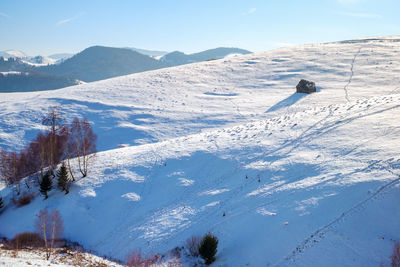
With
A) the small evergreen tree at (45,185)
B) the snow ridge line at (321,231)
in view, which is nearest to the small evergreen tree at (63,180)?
the small evergreen tree at (45,185)

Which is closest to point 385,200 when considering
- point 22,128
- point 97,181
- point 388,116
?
point 388,116

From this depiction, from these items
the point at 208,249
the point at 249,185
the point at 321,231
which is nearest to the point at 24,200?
the point at 208,249

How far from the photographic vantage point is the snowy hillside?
13.9 metres

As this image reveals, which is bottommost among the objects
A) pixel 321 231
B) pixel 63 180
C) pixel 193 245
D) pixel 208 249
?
pixel 193 245

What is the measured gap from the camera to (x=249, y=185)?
19.8 m

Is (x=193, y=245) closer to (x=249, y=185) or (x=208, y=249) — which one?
(x=208, y=249)

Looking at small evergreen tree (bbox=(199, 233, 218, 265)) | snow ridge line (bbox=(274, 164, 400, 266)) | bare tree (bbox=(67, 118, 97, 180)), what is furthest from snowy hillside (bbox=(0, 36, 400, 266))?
bare tree (bbox=(67, 118, 97, 180))

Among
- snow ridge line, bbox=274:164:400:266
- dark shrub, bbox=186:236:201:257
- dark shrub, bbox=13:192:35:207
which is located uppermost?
snow ridge line, bbox=274:164:400:266

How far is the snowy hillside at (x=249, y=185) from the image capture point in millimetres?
13875

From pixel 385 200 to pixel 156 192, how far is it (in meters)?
17.0

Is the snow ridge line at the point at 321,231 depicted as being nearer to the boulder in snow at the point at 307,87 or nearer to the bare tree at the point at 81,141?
the bare tree at the point at 81,141

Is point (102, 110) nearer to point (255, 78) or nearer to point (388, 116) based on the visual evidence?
point (255, 78)

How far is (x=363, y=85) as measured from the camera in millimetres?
46938

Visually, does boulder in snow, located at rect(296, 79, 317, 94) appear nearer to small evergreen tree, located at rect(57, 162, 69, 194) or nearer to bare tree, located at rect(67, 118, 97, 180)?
bare tree, located at rect(67, 118, 97, 180)
